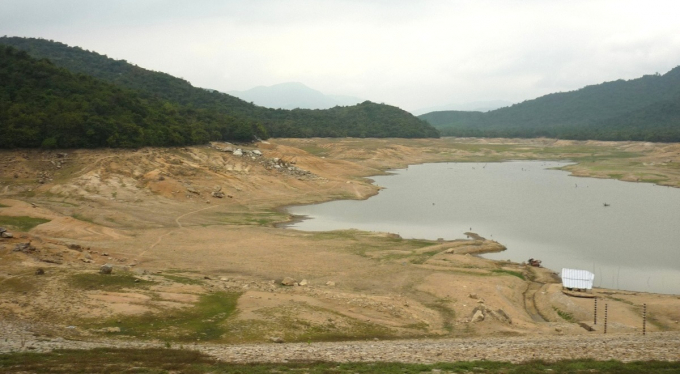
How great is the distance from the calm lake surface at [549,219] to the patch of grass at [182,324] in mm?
21088

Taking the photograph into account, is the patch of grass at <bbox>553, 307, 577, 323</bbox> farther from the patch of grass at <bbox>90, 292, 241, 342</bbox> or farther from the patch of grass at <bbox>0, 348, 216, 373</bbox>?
the patch of grass at <bbox>0, 348, 216, 373</bbox>

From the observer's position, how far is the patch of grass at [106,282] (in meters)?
22.0

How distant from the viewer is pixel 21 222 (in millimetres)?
33562

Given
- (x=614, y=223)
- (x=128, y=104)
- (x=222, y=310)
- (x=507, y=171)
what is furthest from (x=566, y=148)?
(x=222, y=310)

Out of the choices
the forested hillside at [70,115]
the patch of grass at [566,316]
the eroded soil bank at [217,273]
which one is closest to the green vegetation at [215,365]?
the eroded soil bank at [217,273]

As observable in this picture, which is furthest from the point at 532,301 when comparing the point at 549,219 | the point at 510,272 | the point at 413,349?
the point at 549,219

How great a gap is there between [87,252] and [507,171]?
82.8m

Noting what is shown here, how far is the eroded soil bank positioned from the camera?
1981 cm

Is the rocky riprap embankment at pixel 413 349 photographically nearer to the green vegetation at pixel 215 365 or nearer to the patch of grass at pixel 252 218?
the green vegetation at pixel 215 365

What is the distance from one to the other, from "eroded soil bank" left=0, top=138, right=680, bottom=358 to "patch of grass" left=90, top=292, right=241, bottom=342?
67 mm

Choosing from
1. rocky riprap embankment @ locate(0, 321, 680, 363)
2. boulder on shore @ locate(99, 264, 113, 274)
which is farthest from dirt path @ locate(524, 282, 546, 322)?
boulder on shore @ locate(99, 264, 113, 274)

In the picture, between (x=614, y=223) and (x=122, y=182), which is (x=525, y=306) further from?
(x=122, y=182)

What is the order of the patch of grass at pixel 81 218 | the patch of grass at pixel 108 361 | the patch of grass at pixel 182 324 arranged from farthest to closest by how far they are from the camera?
the patch of grass at pixel 81 218
the patch of grass at pixel 182 324
the patch of grass at pixel 108 361

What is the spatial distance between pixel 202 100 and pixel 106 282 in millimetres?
107040
